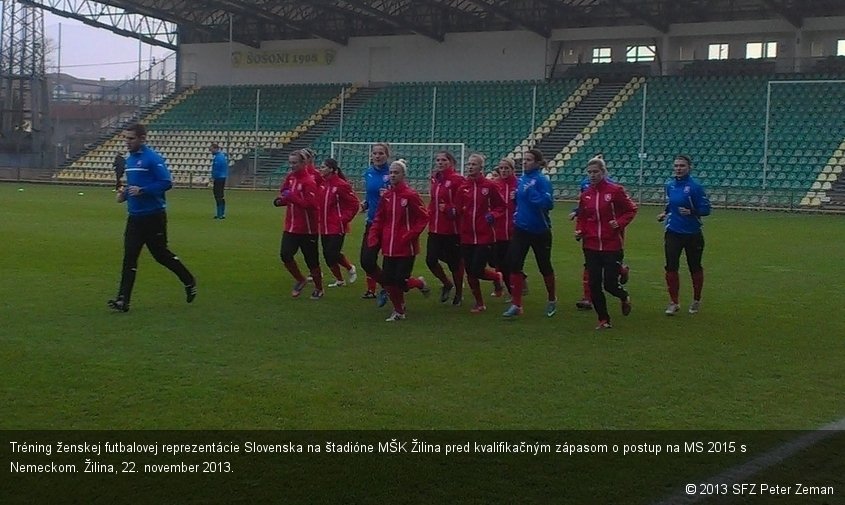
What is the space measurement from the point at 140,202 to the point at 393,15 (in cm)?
3615

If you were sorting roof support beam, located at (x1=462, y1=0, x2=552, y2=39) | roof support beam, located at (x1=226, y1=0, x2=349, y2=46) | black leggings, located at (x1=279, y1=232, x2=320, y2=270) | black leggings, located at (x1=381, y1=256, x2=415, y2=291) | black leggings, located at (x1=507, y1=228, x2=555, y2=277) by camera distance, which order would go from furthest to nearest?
roof support beam, located at (x1=226, y1=0, x2=349, y2=46), roof support beam, located at (x1=462, y1=0, x2=552, y2=39), black leggings, located at (x1=279, y1=232, x2=320, y2=270), black leggings, located at (x1=507, y1=228, x2=555, y2=277), black leggings, located at (x1=381, y1=256, x2=415, y2=291)

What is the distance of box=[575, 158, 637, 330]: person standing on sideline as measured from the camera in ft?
33.2

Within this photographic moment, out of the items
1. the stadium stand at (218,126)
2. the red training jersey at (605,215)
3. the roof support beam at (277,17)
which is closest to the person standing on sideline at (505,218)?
the red training jersey at (605,215)

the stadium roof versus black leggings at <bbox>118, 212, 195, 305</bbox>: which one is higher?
the stadium roof

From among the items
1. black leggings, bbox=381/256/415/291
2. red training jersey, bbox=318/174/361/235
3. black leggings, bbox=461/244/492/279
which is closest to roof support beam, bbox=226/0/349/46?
red training jersey, bbox=318/174/361/235

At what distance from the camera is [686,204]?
446 inches

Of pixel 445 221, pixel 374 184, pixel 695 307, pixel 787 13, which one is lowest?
pixel 695 307

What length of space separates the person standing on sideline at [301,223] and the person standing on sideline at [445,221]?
56.9 inches

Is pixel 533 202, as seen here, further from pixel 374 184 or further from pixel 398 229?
pixel 374 184

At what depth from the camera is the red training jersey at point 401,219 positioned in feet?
34.5

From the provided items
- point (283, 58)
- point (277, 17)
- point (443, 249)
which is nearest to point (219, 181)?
point (443, 249)

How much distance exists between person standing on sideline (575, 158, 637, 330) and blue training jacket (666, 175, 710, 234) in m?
1.31

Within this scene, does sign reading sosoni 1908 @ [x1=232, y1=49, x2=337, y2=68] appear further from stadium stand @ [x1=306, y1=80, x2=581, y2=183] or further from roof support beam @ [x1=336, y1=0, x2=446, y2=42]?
roof support beam @ [x1=336, y1=0, x2=446, y2=42]
